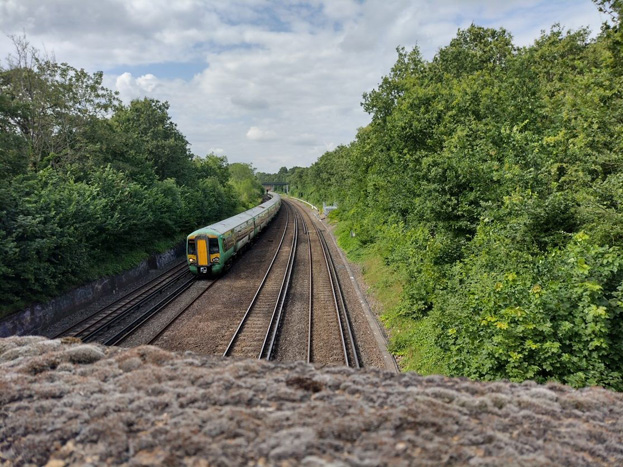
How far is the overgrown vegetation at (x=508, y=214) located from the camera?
7.02 meters

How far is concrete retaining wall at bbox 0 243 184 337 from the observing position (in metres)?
13.1

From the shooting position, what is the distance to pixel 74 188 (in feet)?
58.8

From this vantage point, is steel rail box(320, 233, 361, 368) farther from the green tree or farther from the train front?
the green tree

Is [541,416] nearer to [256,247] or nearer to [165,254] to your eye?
[165,254]

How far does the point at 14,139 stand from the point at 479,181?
77.1ft

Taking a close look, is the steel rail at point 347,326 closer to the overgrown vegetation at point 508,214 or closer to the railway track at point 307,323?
the railway track at point 307,323

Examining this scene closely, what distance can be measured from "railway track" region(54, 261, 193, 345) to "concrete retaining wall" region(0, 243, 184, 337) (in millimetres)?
1179

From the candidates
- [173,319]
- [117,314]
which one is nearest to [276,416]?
[173,319]

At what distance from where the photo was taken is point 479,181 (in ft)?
43.6

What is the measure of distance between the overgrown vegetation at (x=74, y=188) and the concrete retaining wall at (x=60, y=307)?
1.27 ft

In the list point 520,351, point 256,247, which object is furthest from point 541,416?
point 256,247

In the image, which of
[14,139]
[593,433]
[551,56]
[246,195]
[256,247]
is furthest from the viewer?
[246,195]

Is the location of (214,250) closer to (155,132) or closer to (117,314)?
(117,314)

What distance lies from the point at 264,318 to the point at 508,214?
9579mm
